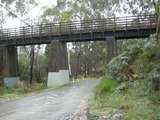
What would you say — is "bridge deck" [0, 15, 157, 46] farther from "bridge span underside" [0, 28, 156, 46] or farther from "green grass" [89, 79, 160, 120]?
"green grass" [89, 79, 160, 120]

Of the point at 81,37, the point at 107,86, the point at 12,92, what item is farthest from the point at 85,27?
the point at 107,86

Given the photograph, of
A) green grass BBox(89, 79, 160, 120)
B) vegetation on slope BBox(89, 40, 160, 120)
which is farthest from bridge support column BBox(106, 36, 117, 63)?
green grass BBox(89, 79, 160, 120)

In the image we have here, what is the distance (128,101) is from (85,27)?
30.3 meters

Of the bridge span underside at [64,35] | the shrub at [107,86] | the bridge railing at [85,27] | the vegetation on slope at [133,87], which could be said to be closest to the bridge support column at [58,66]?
the bridge span underside at [64,35]

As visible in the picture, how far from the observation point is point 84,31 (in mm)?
44281

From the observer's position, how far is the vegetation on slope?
41.1 ft

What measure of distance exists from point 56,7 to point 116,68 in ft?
152

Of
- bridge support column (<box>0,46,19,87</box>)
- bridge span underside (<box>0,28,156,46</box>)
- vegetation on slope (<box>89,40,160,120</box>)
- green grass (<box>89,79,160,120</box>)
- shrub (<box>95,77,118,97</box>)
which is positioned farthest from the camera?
bridge support column (<box>0,46,19,87</box>)

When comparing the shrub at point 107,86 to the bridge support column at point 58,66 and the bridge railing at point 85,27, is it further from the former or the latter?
the bridge support column at point 58,66

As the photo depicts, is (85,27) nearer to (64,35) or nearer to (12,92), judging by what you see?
(64,35)

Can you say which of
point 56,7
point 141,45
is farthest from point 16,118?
point 56,7

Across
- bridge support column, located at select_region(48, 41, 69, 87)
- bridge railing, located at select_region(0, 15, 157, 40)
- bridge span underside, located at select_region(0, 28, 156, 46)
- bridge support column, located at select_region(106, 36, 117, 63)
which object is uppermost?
bridge railing, located at select_region(0, 15, 157, 40)

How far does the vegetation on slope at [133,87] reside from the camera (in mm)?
12516

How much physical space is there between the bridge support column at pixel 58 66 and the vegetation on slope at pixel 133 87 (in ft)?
75.2
